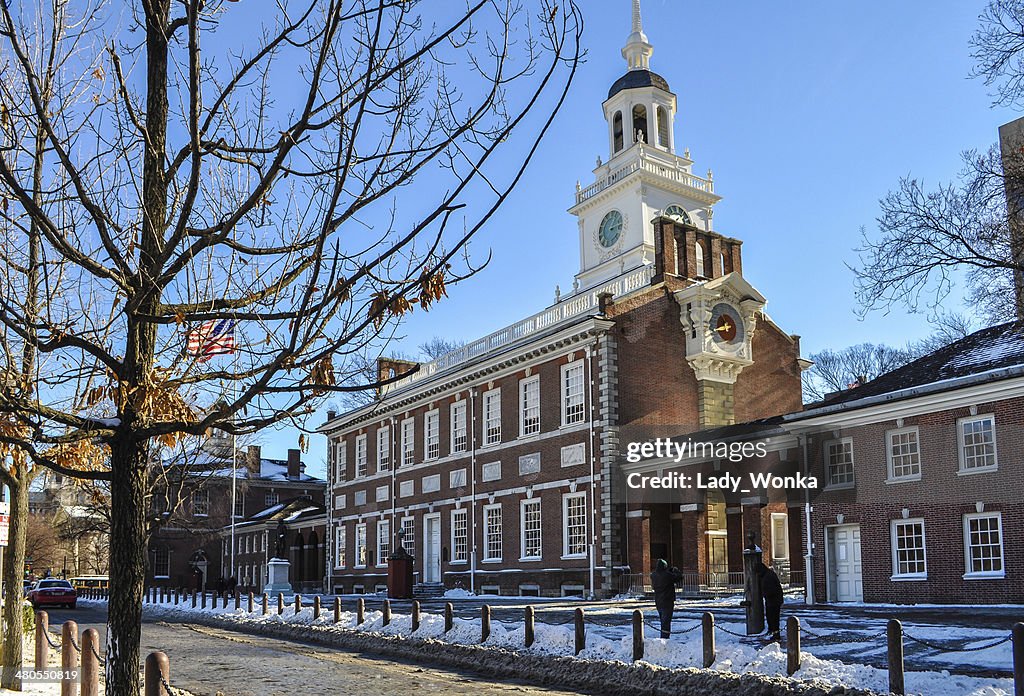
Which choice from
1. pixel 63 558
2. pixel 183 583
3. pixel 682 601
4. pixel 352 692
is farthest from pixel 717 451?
pixel 63 558

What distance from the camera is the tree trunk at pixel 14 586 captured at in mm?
13508

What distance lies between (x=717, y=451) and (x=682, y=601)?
491 cm

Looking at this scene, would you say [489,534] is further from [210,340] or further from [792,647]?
[210,340]

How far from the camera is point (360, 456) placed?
178 ft

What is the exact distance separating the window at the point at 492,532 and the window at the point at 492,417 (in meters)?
2.83

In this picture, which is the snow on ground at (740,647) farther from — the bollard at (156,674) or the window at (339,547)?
the window at (339,547)

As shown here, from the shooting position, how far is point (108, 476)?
6930mm

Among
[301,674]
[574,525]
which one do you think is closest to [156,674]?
[301,674]

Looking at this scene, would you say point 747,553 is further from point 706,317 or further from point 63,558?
point 63,558

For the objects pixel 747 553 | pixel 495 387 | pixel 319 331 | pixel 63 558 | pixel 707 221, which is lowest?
pixel 63 558

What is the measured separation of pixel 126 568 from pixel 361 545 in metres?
46.8

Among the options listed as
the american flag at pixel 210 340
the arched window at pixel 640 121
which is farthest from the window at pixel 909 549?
the arched window at pixel 640 121

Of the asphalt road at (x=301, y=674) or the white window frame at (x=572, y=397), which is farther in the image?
the white window frame at (x=572, y=397)

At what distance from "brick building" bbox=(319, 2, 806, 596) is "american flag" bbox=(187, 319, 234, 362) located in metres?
20.3
